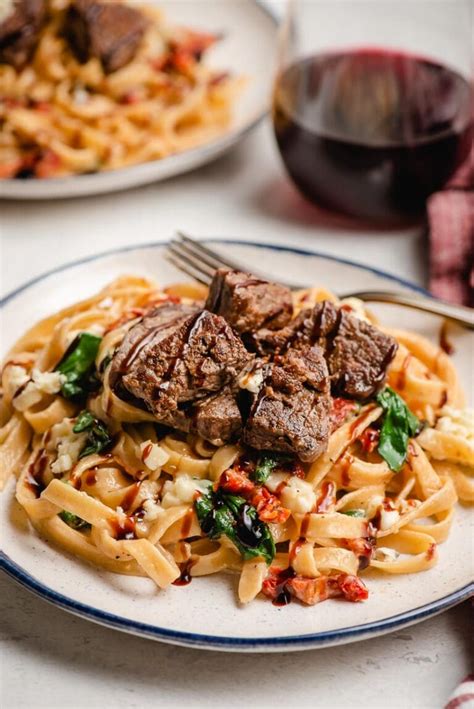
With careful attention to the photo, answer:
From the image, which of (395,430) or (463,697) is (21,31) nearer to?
(395,430)

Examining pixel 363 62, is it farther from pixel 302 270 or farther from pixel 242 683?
pixel 242 683

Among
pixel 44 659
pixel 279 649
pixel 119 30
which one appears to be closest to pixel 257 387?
pixel 279 649

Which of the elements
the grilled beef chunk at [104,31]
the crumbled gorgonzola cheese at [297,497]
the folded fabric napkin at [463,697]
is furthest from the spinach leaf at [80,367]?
the grilled beef chunk at [104,31]

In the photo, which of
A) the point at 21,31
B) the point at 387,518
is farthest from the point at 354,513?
the point at 21,31

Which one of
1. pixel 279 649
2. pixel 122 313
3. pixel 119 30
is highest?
pixel 119 30

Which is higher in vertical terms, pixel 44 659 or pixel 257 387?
pixel 257 387

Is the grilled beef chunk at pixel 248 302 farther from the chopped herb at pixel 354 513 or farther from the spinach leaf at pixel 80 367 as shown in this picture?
the chopped herb at pixel 354 513

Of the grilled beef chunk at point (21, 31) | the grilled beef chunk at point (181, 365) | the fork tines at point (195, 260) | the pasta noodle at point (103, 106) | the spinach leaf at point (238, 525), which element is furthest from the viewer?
the grilled beef chunk at point (21, 31)
